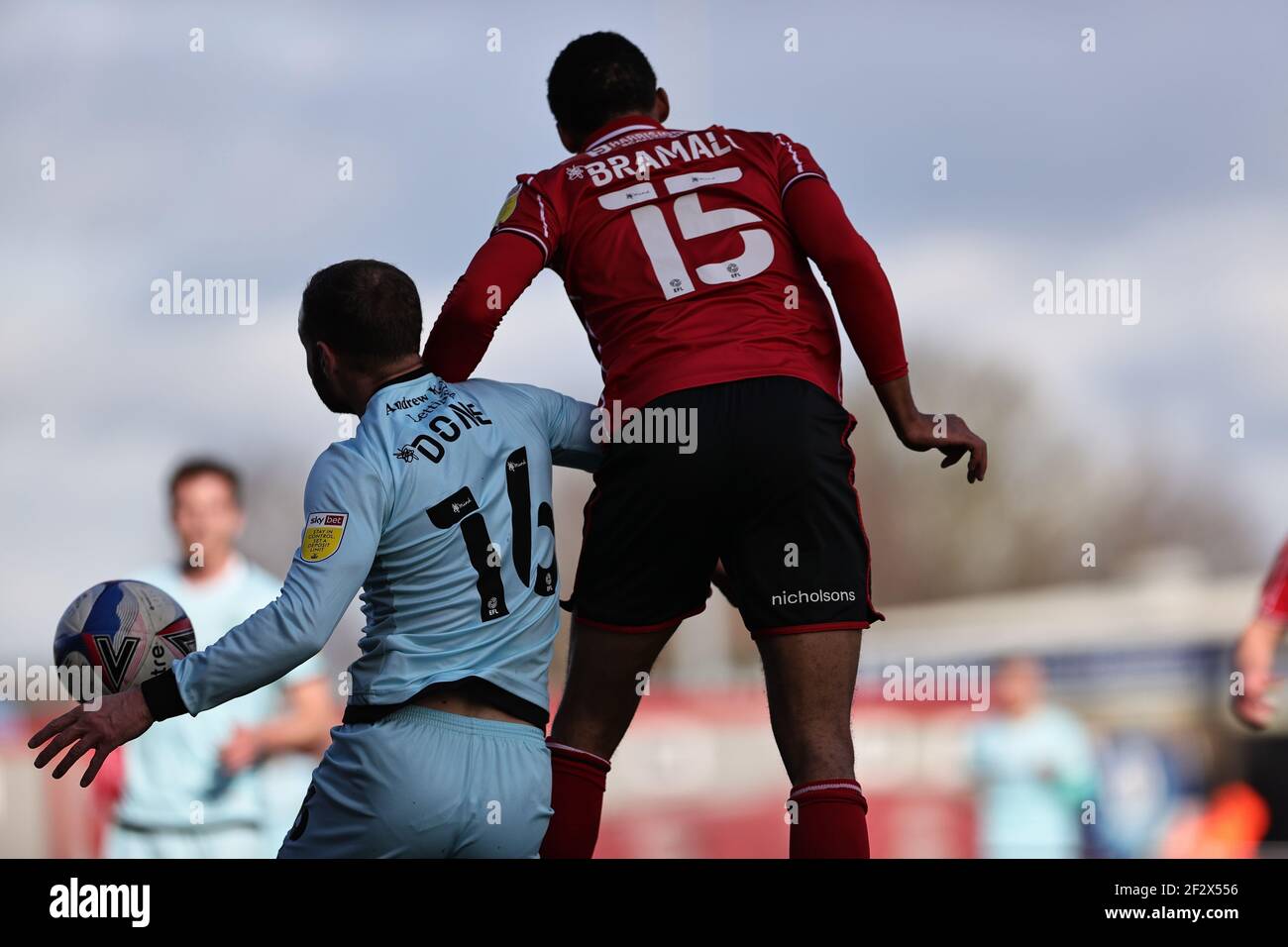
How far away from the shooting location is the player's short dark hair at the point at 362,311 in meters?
3.33

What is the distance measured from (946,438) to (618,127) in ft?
3.78

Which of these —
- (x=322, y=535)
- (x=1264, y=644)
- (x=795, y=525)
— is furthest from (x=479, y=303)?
(x=1264, y=644)

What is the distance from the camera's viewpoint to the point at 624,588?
3547 mm

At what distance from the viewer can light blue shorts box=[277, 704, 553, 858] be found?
309 cm

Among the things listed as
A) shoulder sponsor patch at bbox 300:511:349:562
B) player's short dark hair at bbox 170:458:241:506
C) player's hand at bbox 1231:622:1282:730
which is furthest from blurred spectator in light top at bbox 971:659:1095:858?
shoulder sponsor patch at bbox 300:511:349:562

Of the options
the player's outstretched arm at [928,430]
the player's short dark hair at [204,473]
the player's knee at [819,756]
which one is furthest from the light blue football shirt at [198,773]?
the player's outstretched arm at [928,430]

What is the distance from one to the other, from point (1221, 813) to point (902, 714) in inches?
120

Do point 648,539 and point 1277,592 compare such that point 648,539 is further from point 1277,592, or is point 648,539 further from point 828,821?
point 1277,592

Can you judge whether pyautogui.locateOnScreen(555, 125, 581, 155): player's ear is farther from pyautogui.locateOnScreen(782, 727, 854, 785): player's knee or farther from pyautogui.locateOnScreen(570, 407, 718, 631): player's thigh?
pyautogui.locateOnScreen(782, 727, 854, 785): player's knee

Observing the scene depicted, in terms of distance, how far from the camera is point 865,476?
96.3 feet

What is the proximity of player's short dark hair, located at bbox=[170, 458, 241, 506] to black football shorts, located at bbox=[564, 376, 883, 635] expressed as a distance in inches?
96.5
